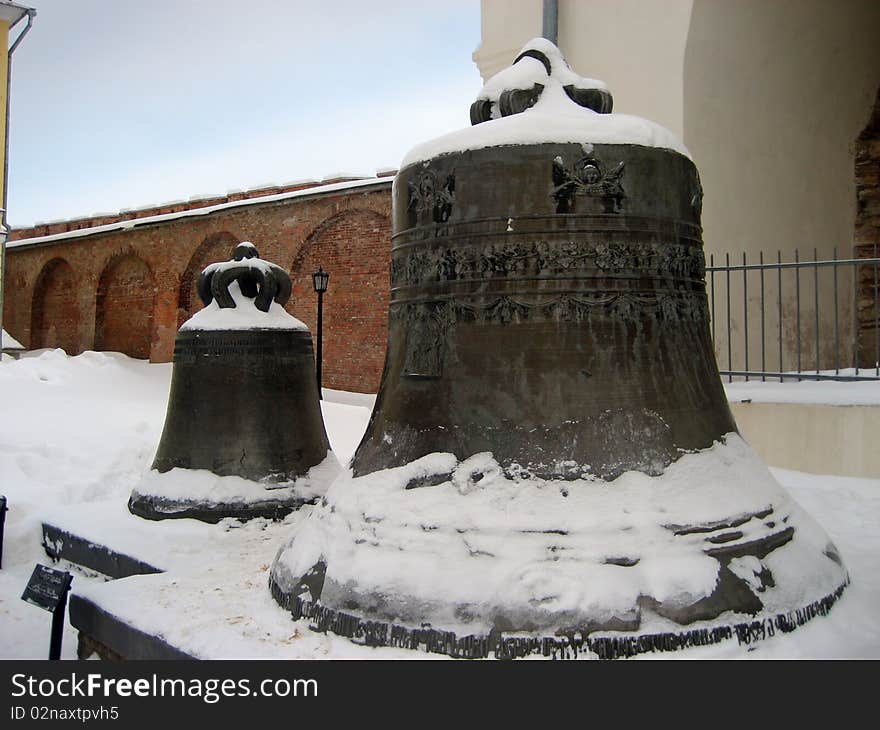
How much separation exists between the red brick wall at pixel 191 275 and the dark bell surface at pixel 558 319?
484 inches

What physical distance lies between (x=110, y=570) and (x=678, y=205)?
127 inches

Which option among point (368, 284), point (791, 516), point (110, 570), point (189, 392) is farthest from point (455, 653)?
point (368, 284)

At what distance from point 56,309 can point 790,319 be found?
20.7 meters

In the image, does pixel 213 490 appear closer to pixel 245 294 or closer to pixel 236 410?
pixel 236 410

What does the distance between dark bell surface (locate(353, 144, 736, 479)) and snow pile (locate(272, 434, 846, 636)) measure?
0.29 ft

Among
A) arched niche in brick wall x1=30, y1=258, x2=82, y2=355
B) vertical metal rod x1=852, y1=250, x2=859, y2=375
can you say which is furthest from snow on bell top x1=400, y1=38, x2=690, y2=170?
arched niche in brick wall x1=30, y1=258, x2=82, y2=355

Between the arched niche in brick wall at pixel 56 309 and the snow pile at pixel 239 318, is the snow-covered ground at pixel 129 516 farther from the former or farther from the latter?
the arched niche in brick wall at pixel 56 309

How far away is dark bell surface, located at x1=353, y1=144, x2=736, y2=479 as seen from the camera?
244cm

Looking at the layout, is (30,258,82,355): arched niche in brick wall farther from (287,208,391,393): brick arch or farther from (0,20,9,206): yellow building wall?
(287,208,391,393): brick arch

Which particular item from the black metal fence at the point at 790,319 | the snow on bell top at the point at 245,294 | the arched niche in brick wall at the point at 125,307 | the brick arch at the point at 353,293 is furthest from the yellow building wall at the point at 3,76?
the black metal fence at the point at 790,319

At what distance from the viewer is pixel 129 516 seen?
188 inches

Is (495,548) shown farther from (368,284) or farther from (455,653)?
(368,284)

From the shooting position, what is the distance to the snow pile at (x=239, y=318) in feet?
16.2

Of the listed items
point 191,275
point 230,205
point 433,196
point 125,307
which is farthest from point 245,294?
point 125,307
